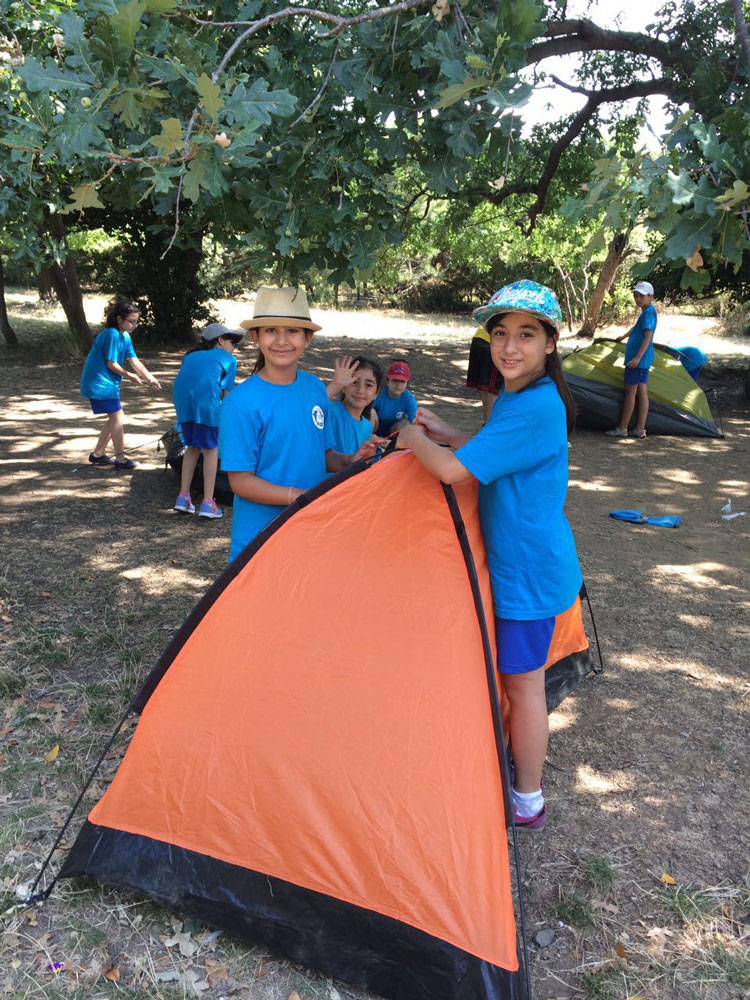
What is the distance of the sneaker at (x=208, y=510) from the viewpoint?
649cm

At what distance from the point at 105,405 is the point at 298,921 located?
5979 mm

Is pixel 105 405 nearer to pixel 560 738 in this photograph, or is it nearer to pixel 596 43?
pixel 560 738

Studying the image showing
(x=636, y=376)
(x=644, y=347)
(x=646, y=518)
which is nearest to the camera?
(x=646, y=518)

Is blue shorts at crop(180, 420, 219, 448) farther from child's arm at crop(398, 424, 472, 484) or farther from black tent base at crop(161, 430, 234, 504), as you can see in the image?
child's arm at crop(398, 424, 472, 484)

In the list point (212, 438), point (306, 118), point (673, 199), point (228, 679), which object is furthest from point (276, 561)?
point (212, 438)

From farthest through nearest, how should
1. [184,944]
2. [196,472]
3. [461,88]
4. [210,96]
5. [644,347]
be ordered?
[644,347], [196,472], [461,88], [184,944], [210,96]

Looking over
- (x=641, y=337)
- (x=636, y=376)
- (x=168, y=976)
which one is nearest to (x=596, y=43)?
(x=641, y=337)

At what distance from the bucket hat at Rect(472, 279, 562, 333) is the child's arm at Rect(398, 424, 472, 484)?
1.34ft

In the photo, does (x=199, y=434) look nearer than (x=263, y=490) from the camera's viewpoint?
No

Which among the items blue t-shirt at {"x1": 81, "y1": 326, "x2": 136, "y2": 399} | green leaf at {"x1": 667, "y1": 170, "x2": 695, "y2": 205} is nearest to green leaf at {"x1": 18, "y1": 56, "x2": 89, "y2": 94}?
green leaf at {"x1": 667, "y1": 170, "x2": 695, "y2": 205}

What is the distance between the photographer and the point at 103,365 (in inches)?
295

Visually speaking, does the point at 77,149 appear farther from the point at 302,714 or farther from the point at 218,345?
the point at 218,345

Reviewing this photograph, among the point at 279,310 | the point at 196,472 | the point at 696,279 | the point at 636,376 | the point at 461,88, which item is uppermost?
the point at 461,88

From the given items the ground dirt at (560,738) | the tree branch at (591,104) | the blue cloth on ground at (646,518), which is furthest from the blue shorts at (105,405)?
the tree branch at (591,104)
